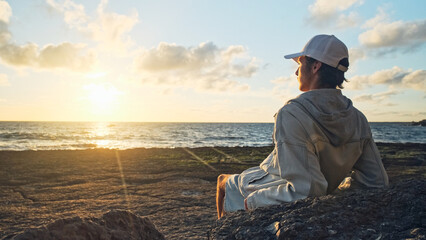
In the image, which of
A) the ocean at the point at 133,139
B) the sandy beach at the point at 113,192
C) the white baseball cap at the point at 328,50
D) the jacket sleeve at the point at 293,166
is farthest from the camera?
the ocean at the point at 133,139

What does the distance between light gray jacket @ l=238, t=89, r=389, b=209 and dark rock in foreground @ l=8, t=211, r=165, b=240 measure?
2.30 feet

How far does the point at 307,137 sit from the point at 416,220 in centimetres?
74

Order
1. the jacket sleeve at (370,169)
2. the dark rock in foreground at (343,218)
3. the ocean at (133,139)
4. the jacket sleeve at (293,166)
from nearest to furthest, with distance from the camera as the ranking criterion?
the dark rock in foreground at (343,218)
the jacket sleeve at (293,166)
the jacket sleeve at (370,169)
the ocean at (133,139)

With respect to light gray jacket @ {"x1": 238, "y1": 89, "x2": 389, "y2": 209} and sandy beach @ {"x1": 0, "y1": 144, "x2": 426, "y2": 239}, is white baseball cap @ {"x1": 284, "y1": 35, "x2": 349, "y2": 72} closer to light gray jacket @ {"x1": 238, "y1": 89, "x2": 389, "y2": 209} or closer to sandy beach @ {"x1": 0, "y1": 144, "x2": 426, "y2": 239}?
light gray jacket @ {"x1": 238, "y1": 89, "x2": 389, "y2": 209}

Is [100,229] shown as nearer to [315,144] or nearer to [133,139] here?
[315,144]

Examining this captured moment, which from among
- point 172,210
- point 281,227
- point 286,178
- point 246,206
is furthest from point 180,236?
point 281,227

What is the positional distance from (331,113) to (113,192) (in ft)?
14.5

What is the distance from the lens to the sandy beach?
3.79 m

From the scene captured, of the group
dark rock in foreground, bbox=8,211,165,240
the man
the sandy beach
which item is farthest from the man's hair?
the sandy beach

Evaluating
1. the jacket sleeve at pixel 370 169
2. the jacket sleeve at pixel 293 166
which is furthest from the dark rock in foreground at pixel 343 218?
the jacket sleeve at pixel 370 169

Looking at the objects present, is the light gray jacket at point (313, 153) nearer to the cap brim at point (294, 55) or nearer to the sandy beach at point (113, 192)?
the cap brim at point (294, 55)

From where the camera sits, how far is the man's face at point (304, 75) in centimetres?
222

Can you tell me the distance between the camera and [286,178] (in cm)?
186

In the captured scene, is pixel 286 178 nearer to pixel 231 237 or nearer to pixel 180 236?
pixel 231 237
